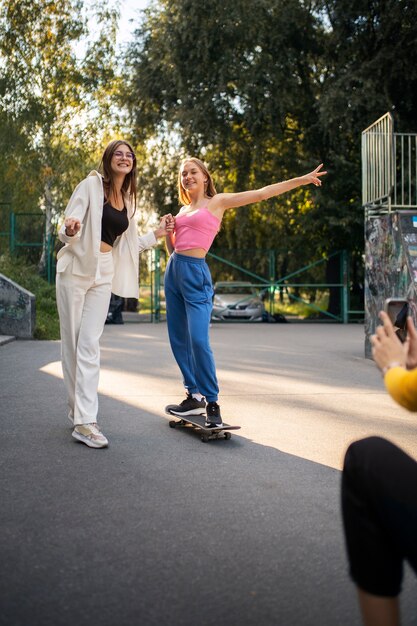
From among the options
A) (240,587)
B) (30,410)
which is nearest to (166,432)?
(30,410)

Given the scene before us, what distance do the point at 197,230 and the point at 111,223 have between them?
27.5 inches

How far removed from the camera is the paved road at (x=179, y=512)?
9.01 ft

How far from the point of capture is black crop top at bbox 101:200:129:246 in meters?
5.68

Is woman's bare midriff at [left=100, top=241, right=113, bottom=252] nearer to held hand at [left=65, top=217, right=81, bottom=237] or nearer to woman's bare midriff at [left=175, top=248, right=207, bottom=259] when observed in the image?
held hand at [left=65, top=217, right=81, bottom=237]

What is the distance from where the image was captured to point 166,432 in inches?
241

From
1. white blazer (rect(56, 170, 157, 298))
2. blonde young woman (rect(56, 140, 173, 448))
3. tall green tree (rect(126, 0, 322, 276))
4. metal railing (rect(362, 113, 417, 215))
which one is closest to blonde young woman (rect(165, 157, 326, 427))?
blonde young woman (rect(56, 140, 173, 448))

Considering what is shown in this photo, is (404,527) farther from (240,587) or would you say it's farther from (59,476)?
(59,476)

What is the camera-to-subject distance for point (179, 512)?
390 cm

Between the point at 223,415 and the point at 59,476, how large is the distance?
2.43m

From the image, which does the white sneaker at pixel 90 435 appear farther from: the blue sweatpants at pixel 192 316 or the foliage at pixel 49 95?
the foliage at pixel 49 95

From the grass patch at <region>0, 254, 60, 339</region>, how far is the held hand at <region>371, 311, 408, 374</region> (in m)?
14.3

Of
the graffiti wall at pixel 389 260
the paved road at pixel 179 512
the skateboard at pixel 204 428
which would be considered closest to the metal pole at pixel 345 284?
the graffiti wall at pixel 389 260

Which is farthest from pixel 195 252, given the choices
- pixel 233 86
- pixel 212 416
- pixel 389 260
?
pixel 233 86

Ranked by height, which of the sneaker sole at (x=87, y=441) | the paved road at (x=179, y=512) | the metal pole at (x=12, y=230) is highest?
the metal pole at (x=12, y=230)
